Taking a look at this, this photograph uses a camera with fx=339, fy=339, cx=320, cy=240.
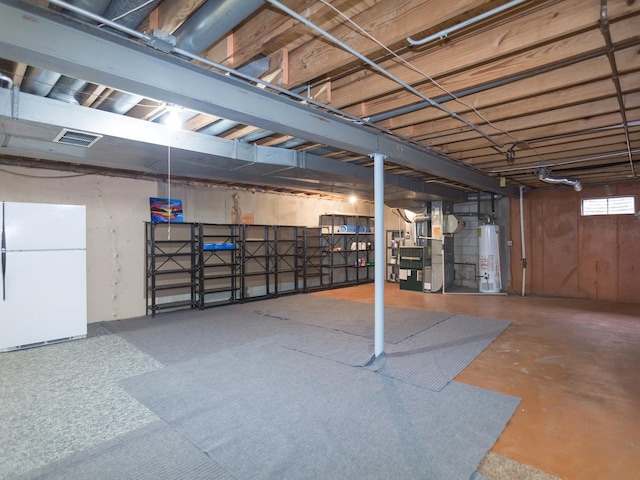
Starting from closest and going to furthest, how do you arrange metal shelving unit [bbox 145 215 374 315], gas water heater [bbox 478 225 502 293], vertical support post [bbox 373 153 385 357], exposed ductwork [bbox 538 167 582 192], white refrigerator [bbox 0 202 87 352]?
vertical support post [bbox 373 153 385 357]
white refrigerator [bbox 0 202 87 352]
exposed ductwork [bbox 538 167 582 192]
metal shelving unit [bbox 145 215 374 315]
gas water heater [bbox 478 225 502 293]

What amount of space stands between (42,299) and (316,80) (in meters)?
4.13

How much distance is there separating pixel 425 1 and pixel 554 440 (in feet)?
8.94

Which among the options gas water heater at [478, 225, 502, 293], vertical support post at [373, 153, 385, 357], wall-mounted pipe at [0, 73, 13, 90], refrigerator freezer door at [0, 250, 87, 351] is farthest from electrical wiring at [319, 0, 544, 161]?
refrigerator freezer door at [0, 250, 87, 351]

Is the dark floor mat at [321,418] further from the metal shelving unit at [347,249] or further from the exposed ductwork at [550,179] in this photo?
the metal shelving unit at [347,249]

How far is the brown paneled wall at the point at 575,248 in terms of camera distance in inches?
258

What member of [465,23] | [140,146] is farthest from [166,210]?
[465,23]

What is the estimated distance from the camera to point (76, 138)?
3041mm

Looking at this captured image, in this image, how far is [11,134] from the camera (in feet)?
9.47

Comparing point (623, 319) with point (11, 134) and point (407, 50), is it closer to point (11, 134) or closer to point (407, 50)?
point (407, 50)

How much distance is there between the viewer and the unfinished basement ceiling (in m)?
1.72

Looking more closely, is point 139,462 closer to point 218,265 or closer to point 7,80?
point 7,80

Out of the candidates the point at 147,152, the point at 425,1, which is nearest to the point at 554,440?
the point at 425,1

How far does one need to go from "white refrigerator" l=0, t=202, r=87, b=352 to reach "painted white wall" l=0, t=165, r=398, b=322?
0.88 meters

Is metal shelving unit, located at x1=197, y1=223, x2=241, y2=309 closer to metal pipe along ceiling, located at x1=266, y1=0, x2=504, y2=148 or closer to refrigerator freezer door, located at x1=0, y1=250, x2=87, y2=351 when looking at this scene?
refrigerator freezer door, located at x1=0, y1=250, x2=87, y2=351
